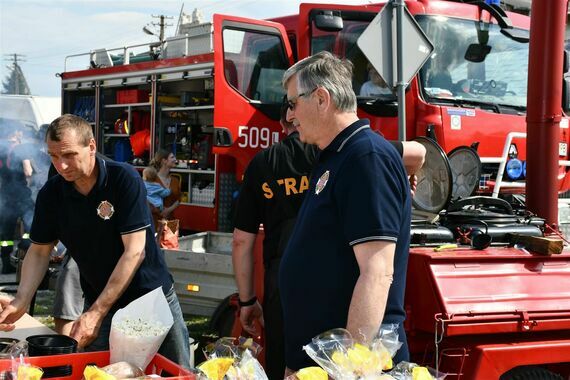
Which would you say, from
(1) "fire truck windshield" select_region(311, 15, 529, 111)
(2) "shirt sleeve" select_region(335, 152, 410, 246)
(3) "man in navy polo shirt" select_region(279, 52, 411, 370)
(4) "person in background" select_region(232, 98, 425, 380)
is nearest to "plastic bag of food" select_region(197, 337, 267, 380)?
(3) "man in navy polo shirt" select_region(279, 52, 411, 370)

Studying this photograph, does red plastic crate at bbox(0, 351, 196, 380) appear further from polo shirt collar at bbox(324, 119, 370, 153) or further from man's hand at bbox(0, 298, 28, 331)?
man's hand at bbox(0, 298, 28, 331)

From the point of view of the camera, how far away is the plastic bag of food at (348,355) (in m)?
2.02

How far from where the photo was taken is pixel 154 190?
27.4 feet

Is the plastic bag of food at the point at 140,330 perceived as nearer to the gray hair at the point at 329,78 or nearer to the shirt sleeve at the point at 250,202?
the gray hair at the point at 329,78

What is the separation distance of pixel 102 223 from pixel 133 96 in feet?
23.0

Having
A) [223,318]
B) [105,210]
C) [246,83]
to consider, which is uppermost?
[246,83]

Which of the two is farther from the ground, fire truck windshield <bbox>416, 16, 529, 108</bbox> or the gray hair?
fire truck windshield <bbox>416, 16, 529, 108</bbox>

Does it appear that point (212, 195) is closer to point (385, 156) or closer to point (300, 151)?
point (300, 151)

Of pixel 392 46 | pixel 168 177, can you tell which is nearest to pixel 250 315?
pixel 392 46

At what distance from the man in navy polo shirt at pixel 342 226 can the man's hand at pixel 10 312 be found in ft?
4.42

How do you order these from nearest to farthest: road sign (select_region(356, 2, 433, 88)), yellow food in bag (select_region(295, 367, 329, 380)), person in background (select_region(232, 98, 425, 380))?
yellow food in bag (select_region(295, 367, 329, 380)) < person in background (select_region(232, 98, 425, 380)) < road sign (select_region(356, 2, 433, 88))

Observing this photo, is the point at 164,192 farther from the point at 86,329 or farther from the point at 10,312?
the point at 86,329

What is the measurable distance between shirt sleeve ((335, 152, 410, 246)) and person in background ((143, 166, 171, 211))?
6032mm

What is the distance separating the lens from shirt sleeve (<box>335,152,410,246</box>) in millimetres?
2332
